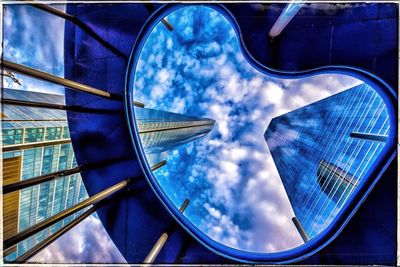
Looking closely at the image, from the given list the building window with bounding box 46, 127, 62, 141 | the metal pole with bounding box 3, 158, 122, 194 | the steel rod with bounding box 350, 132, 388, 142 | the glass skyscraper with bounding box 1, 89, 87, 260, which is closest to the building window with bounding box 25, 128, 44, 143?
the glass skyscraper with bounding box 1, 89, 87, 260

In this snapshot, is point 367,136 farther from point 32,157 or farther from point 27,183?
point 32,157

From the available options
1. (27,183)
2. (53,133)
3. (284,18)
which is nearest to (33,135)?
(53,133)

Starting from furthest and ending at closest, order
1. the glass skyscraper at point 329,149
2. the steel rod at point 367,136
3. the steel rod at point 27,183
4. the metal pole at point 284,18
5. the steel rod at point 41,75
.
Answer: the glass skyscraper at point 329,149 < the steel rod at point 367,136 < the metal pole at point 284,18 < the steel rod at point 27,183 < the steel rod at point 41,75

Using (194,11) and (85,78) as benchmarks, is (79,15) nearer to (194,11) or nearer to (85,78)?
(85,78)

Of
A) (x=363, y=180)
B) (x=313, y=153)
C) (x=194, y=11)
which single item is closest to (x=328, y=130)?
(x=313, y=153)

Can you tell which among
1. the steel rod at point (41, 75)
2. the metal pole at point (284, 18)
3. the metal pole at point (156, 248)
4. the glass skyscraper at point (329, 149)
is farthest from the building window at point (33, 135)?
the glass skyscraper at point (329, 149)

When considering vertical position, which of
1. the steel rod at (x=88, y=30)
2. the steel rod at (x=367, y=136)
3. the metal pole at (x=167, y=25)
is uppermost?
the metal pole at (x=167, y=25)

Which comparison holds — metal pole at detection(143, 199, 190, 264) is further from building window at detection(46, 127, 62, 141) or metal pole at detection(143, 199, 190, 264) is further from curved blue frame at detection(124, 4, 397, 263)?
building window at detection(46, 127, 62, 141)

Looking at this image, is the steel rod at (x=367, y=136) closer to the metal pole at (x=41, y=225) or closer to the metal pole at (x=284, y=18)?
the metal pole at (x=284, y=18)
